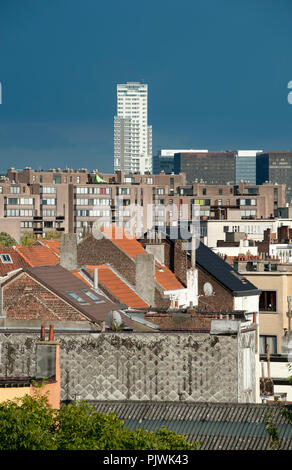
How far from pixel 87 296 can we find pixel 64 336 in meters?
11.1

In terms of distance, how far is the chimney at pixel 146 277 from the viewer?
182 ft

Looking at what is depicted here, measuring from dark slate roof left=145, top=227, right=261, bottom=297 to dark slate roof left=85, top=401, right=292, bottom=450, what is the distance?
29316mm

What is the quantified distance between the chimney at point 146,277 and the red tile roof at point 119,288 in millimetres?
579

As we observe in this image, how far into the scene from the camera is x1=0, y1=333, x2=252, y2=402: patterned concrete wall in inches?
1257

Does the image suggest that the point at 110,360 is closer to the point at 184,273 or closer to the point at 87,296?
the point at 87,296

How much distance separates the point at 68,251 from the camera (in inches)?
2212

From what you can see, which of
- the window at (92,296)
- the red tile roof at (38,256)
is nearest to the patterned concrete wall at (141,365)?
the window at (92,296)

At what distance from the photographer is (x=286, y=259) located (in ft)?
291

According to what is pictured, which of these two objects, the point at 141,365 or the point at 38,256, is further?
the point at 38,256

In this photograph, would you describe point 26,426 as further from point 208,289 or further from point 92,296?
point 208,289

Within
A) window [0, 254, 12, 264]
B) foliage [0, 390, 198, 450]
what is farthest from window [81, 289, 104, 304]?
window [0, 254, 12, 264]

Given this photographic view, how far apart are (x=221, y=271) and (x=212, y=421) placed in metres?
34.1

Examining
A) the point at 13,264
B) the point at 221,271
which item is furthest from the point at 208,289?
the point at 13,264
